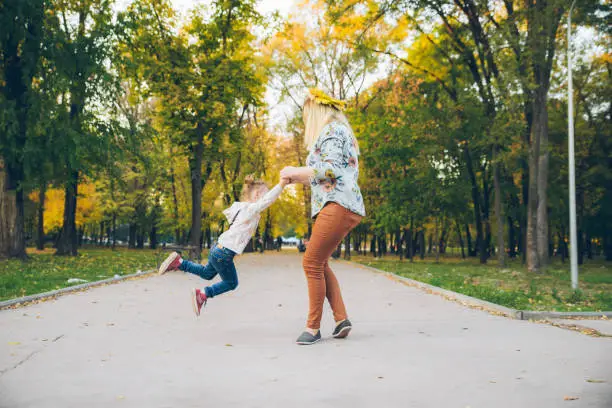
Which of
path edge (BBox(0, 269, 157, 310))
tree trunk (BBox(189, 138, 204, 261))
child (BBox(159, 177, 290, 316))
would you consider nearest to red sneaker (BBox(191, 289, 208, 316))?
child (BBox(159, 177, 290, 316))

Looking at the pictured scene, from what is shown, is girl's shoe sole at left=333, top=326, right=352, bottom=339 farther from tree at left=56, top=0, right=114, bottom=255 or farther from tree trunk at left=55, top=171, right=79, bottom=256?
tree trunk at left=55, top=171, right=79, bottom=256

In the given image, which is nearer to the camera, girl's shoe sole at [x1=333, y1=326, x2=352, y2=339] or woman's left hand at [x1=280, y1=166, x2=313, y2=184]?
woman's left hand at [x1=280, y1=166, x2=313, y2=184]

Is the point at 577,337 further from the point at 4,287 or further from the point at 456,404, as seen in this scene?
the point at 4,287

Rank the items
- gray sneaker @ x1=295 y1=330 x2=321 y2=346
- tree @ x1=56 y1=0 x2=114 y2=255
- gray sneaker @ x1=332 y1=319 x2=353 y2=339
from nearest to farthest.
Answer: gray sneaker @ x1=295 y1=330 x2=321 y2=346, gray sneaker @ x1=332 y1=319 x2=353 y2=339, tree @ x1=56 y1=0 x2=114 y2=255

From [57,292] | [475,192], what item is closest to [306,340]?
[57,292]

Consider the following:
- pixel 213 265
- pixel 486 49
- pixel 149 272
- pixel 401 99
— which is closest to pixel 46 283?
pixel 149 272

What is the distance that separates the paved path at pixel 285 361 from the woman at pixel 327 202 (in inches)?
15.1

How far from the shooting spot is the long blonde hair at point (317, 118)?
572cm

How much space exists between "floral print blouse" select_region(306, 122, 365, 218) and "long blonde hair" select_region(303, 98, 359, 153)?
4.1 inches

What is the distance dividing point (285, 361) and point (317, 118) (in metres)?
2.35

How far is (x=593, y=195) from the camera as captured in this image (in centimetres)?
3159

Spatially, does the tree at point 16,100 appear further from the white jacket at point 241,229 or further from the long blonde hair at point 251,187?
the white jacket at point 241,229

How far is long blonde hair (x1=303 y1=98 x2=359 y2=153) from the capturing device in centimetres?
572

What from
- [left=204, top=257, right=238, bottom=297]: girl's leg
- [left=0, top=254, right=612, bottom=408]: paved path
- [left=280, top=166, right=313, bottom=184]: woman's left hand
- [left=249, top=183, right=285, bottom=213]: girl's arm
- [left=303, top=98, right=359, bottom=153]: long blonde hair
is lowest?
[left=0, top=254, right=612, bottom=408]: paved path
